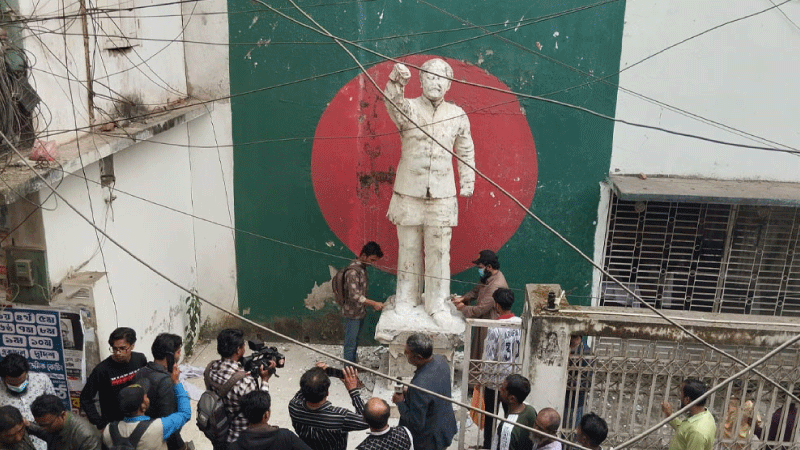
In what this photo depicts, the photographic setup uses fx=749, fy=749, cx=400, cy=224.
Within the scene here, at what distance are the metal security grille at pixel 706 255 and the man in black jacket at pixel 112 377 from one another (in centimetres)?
454

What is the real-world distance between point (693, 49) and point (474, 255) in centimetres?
270

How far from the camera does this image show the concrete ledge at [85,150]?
4.20 meters

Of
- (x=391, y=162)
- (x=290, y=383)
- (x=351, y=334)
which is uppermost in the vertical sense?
(x=391, y=162)

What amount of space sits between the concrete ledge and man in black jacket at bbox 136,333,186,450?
115 cm

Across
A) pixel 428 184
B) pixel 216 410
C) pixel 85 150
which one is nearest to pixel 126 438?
pixel 216 410

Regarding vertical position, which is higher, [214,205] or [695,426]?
[214,205]

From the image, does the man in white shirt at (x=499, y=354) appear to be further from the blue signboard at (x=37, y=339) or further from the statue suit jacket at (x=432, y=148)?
the blue signboard at (x=37, y=339)

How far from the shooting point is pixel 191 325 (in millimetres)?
7297

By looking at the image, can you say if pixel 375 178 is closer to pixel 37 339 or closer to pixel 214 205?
pixel 214 205

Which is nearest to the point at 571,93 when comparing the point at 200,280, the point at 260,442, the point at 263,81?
the point at 263,81

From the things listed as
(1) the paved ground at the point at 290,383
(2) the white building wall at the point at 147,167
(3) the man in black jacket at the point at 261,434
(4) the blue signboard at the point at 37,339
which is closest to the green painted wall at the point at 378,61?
(2) the white building wall at the point at 147,167

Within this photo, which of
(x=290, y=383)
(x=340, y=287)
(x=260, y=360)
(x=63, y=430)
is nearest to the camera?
(x=63, y=430)

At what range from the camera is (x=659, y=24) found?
21.7 feet

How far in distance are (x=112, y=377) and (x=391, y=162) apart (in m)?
3.41
